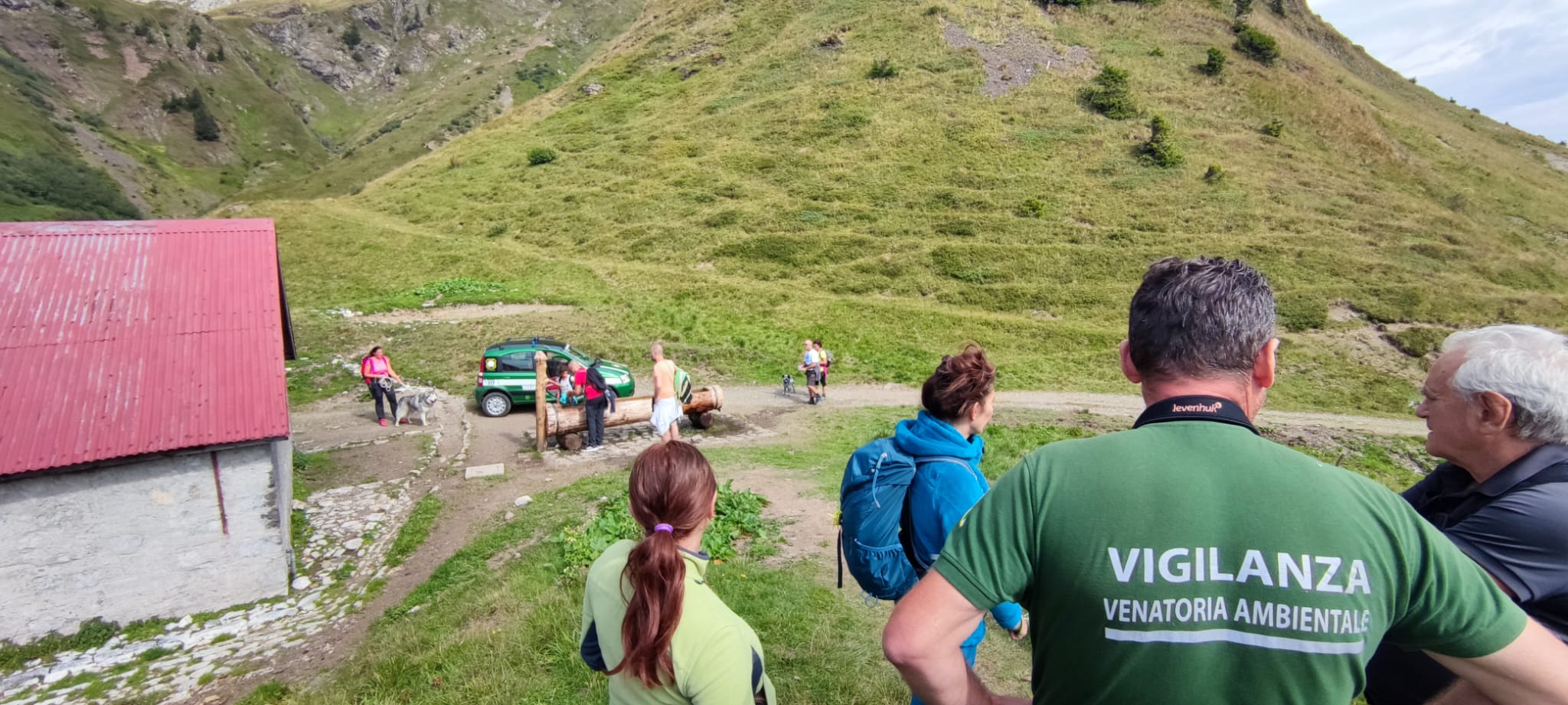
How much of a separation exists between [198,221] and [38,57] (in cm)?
14276

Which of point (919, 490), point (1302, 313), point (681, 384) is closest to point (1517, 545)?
point (919, 490)

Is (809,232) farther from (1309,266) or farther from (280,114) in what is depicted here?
(280,114)

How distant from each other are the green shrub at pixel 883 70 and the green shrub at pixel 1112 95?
1257 centimetres

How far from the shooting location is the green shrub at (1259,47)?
4822cm

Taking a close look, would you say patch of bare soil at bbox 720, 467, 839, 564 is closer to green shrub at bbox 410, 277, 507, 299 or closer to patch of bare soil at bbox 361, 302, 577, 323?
patch of bare soil at bbox 361, 302, 577, 323

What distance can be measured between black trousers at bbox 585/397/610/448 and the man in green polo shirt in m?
11.6

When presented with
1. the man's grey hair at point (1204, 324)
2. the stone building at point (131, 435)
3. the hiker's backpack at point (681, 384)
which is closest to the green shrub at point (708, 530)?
the hiker's backpack at point (681, 384)

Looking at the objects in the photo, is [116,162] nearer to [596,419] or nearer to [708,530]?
[596,419]

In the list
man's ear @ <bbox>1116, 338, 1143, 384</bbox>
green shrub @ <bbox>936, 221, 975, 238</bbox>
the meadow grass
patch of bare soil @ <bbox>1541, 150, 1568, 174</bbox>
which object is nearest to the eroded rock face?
green shrub @ <bbox>936, 221, 975, 238</bbox>

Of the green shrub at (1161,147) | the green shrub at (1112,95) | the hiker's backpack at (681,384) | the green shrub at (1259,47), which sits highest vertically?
the green shrub at (1259,47)

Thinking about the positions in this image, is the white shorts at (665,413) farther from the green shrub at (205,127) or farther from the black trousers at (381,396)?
the green shrub at (205,127)

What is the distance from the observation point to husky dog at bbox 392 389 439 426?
1552 cm

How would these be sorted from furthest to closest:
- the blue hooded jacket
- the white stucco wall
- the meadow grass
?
the white stucco wall, the meadow grass, the blue hooded jacket

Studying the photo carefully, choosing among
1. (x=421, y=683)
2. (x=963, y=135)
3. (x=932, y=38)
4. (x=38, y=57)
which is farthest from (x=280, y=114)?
(x=421, y=683)
